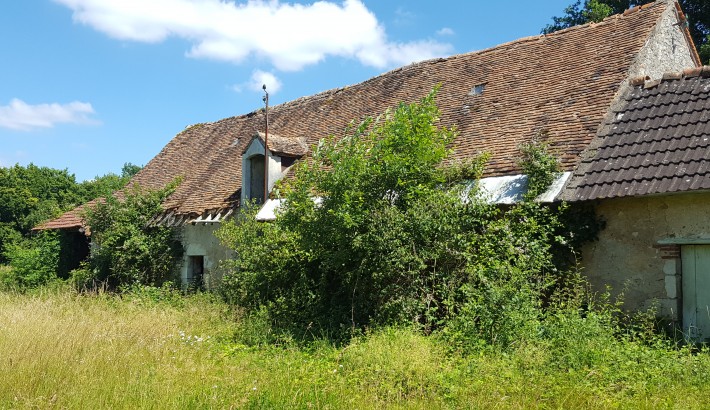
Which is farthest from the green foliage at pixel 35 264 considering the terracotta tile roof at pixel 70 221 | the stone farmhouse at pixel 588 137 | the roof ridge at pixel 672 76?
the roof ridge at pixel 672 76

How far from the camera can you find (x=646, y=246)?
8.97 m

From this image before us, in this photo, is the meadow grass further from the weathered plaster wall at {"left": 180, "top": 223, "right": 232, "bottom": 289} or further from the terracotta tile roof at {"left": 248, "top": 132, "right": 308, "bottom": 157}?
the terracotta tile roof at {"left": 248, "top": 132, "right": 308, "bottom": 157}

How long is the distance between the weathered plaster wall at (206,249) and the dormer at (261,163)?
1.41 meters

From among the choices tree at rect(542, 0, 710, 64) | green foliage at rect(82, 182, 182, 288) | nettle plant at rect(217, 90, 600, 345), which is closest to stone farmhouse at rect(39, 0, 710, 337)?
green foliage at rect(82, 182, 182, 288)

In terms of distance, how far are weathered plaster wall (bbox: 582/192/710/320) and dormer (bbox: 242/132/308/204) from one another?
7950 mm

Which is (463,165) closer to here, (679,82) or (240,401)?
(679,82)

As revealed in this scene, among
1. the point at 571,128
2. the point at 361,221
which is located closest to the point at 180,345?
the point at 361,221

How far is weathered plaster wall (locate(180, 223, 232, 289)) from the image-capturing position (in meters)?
15.3

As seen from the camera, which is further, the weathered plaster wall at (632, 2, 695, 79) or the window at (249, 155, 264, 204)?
the window at (249, 155, 264, 204)

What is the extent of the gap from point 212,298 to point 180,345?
490 centimetres

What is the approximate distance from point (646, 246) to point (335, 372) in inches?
201

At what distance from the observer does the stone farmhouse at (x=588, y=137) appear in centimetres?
875

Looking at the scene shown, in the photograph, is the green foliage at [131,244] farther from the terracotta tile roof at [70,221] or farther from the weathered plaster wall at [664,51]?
the weathered plaster wall at [664,51]

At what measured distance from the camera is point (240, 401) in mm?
5965
